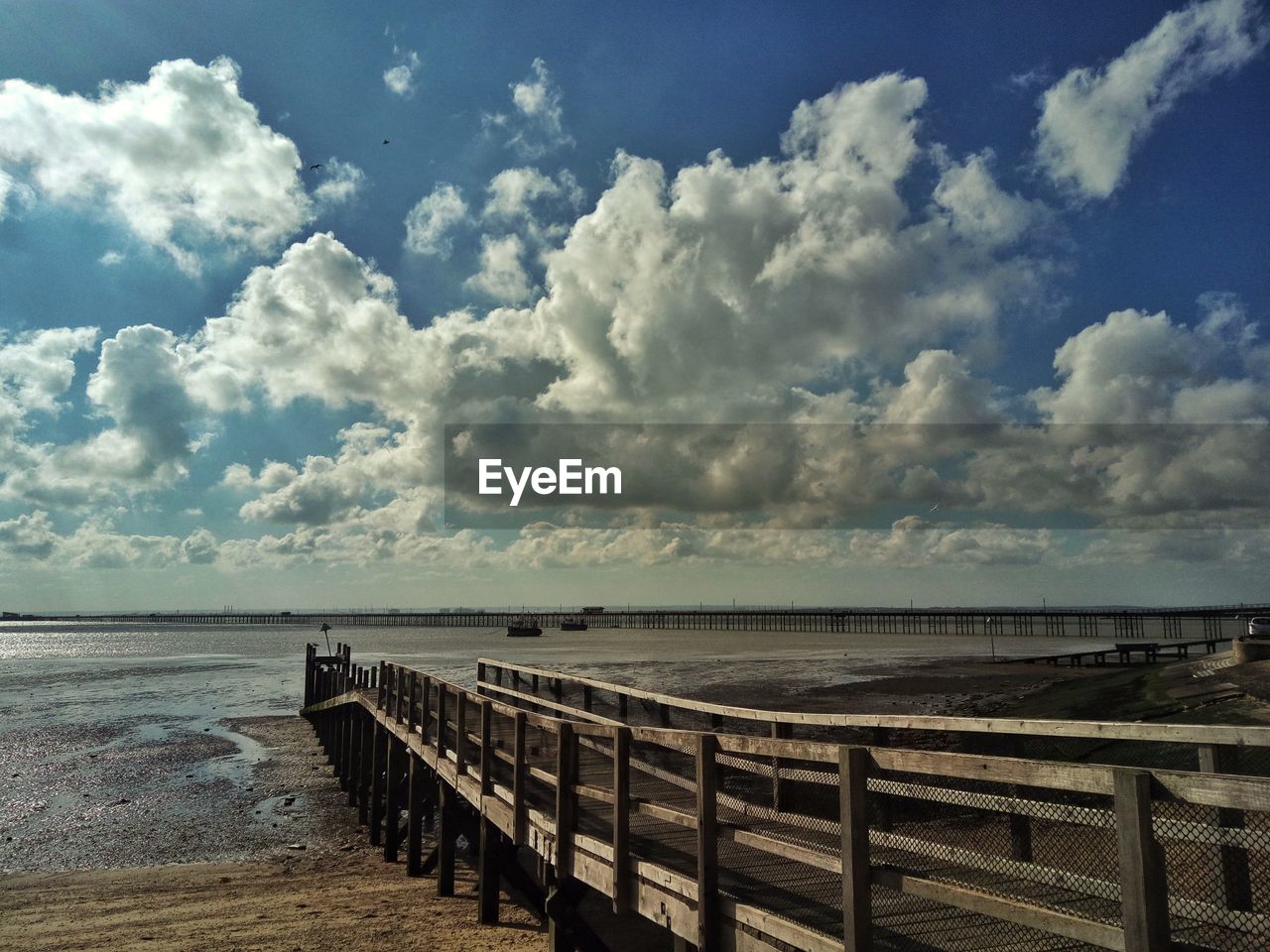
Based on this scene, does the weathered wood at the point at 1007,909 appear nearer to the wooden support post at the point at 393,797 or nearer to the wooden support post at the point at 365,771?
the wooden support post at the point at 393,797

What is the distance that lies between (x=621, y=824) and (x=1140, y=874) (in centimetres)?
375

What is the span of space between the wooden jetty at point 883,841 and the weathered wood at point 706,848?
12mm

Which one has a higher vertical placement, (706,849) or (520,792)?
(706,849)

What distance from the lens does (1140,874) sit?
10.2 ft

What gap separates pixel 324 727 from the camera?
24.6m

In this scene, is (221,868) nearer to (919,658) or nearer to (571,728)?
(571,728)

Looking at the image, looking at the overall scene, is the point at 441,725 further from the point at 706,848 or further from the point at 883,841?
the point at 883,841

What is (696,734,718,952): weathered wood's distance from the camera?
5199mm

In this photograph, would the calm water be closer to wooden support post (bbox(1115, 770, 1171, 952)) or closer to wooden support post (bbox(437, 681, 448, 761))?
wooden support post (bbox(437, 681, 448, 761))

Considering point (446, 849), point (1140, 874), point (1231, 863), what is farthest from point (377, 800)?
point (1140, 874)

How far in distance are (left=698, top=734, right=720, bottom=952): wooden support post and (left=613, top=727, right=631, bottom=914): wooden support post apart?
0.95 m

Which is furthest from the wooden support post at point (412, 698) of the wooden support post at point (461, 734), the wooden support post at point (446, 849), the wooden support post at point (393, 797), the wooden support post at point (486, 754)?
the wooden support post at point (486, 754)

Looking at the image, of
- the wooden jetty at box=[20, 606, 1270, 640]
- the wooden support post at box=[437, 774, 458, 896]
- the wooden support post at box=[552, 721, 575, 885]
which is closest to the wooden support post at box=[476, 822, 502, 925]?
the wooden support post at box=[437, 774, 458, 896]

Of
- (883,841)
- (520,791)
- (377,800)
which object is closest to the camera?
(883,841)
